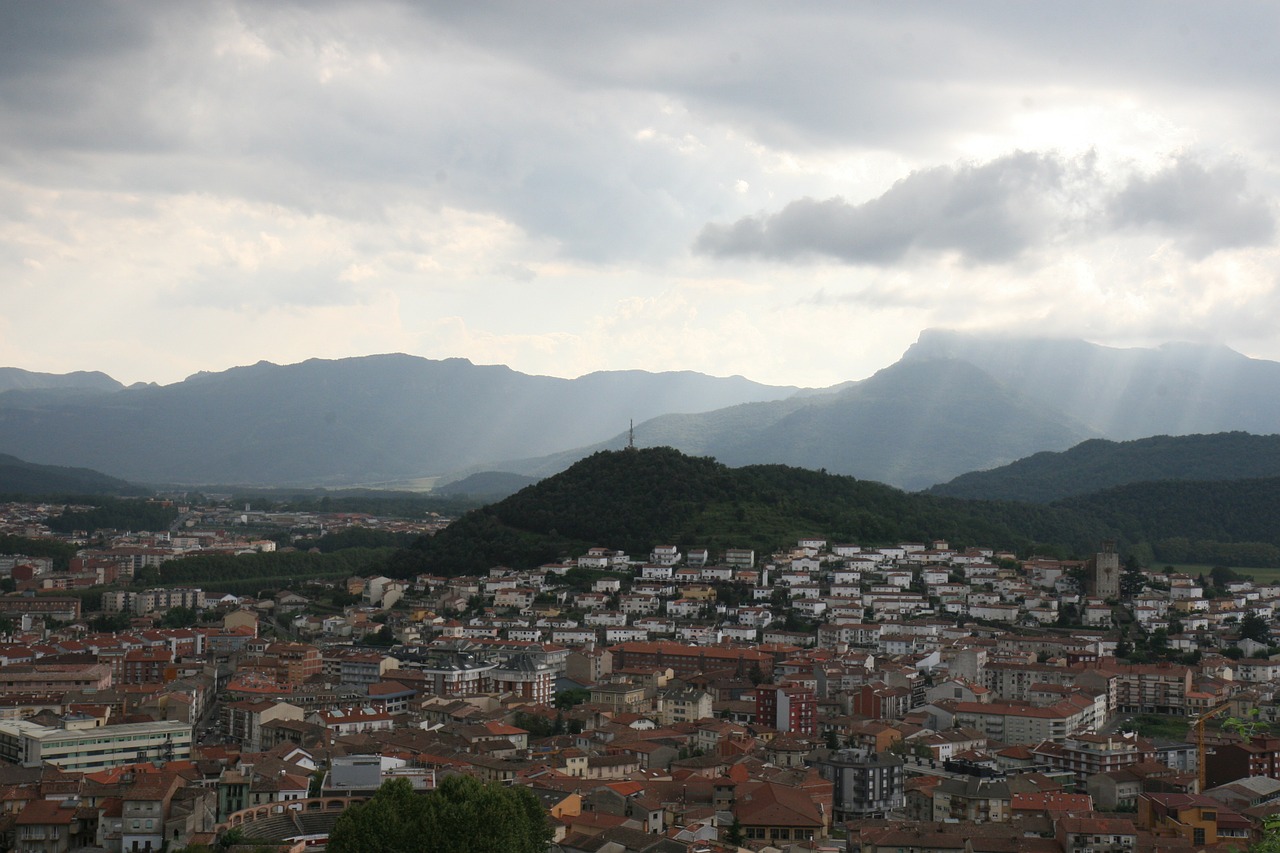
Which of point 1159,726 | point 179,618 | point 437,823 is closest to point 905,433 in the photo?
point 179,618

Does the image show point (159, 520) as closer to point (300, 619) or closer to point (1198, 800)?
point (300, 619)

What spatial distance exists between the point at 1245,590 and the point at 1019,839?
33.0 m

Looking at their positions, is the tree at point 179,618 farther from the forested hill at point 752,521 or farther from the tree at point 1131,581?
the tree at point 1131,581

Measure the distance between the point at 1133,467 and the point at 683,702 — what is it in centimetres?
7289

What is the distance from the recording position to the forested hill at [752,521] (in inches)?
2202

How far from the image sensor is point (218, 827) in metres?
21.5

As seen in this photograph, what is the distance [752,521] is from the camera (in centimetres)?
5744

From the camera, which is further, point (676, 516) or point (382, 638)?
point (676, 516)

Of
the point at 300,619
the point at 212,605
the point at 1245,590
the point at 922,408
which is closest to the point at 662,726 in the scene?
the point at 300,619

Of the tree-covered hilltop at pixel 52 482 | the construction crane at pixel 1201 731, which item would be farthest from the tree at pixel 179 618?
the tree-covered hilltop at pixel 52 482

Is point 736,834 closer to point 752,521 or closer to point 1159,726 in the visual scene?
point 1159,726

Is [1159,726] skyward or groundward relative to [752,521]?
groundward

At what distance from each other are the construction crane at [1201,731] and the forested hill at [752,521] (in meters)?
20.6

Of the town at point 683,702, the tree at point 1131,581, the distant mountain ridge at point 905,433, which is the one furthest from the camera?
the distant mountain ridge at point 905,433
